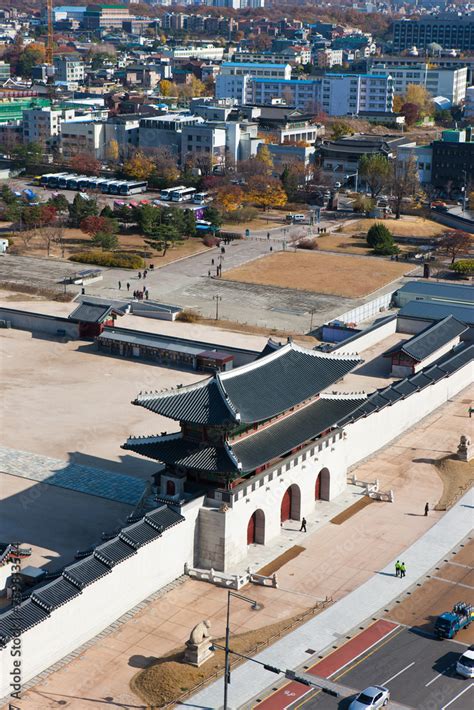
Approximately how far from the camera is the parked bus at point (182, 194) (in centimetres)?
10669

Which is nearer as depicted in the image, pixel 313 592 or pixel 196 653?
pixel 196 653

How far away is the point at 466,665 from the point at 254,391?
39.5 ft

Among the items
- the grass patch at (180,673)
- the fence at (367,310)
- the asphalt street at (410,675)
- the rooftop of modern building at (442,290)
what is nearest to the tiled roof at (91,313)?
the fence at (367,310)

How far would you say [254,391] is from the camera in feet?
128

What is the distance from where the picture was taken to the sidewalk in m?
31.6

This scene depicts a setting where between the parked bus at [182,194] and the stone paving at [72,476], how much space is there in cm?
6202

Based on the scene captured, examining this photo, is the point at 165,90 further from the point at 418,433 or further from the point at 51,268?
the point at 418,433

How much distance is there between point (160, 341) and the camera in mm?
62125

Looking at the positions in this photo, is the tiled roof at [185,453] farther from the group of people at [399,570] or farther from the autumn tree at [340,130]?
the autumn tree at [340,130]

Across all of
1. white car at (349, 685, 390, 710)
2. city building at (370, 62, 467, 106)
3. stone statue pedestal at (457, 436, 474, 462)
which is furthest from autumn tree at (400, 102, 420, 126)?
white car at (349, 685, 390, 710)

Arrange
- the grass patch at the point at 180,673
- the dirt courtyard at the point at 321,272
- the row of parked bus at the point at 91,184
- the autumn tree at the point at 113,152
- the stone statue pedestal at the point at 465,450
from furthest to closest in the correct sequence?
the autumn tree at the point at 113,152
the row of parked bus at the point at 91,184
the dirt courtyard at the point at 321,272
the stone statue pedestal at the point at 465,450
the grass patch at the point at 180,673

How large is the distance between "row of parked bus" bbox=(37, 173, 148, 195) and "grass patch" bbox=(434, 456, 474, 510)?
66914 millimetres

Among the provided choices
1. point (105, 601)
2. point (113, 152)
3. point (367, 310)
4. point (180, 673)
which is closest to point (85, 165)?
point (113, 152)

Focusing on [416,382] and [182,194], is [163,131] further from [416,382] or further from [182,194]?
[416,382]
